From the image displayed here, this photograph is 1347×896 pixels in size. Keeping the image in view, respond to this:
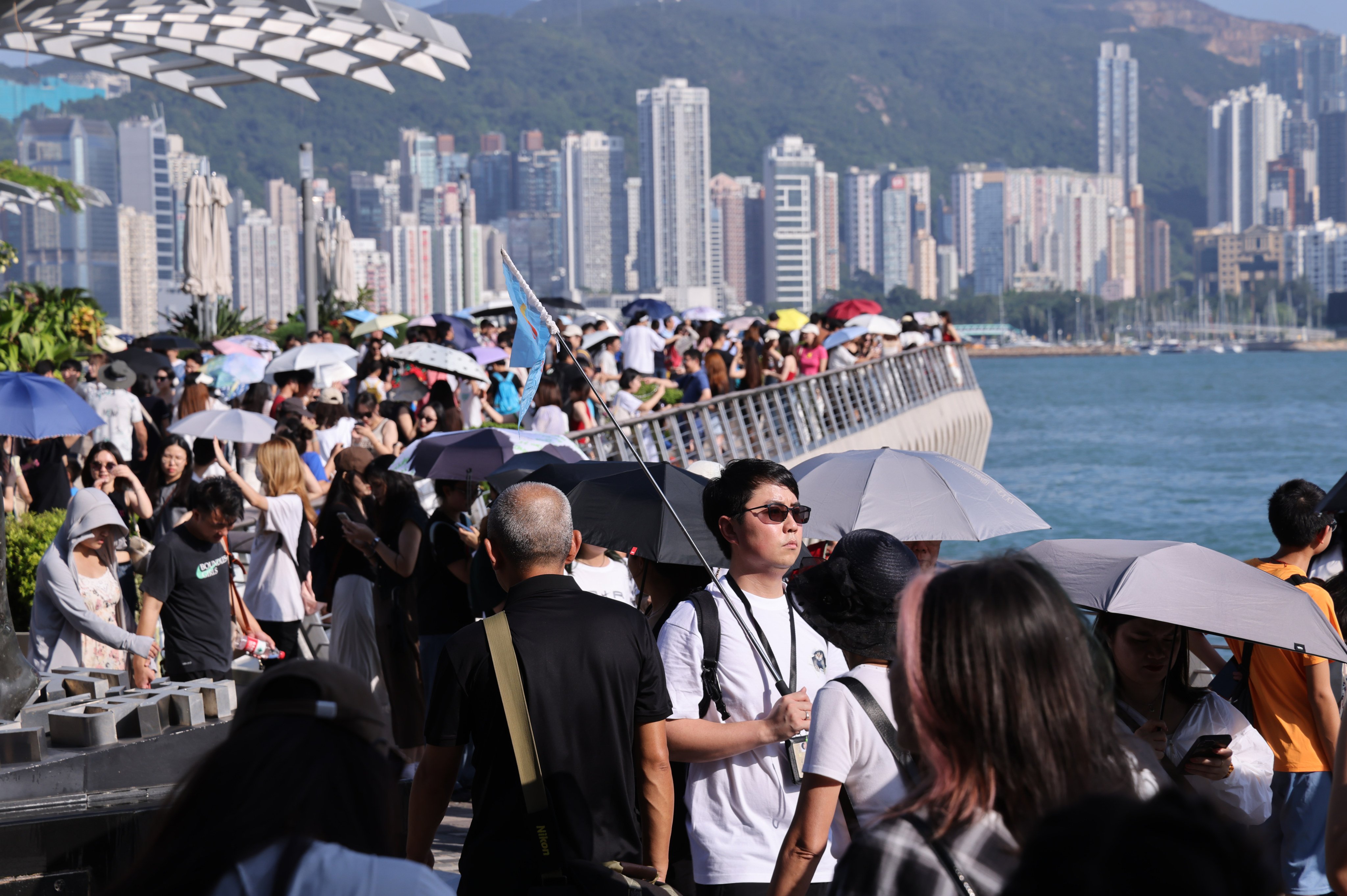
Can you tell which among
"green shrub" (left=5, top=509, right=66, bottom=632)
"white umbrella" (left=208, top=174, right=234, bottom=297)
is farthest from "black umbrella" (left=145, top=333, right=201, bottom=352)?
"green shrub" (left=5, top=509, right=66, bottom=632)

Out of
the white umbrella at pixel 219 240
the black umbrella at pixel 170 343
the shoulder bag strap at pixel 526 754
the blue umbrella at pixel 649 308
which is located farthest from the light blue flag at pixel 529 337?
the white umbrella at pixel 219 240

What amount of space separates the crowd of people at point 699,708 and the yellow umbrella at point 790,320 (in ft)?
67.9

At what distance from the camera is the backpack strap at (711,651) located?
3475 millimetres

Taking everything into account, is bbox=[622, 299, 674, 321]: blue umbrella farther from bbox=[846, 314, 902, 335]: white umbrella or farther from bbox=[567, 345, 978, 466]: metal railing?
bbox=[846, 314, 902, 335]: white umbrella

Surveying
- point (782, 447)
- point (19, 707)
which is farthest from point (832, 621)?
point (782, 447)

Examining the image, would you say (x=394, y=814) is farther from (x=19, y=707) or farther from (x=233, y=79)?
(x=233, y=79)

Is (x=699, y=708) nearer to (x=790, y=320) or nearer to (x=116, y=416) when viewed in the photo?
(x=116, y=416)

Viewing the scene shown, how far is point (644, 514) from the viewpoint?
4906 mm

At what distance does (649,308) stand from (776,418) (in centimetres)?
480

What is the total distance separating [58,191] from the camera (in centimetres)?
2186

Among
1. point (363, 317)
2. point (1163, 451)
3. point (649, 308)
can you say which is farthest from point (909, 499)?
point (1163, 451)

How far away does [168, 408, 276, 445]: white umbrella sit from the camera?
947 centimetres

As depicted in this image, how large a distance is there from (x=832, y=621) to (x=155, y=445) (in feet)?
32.2

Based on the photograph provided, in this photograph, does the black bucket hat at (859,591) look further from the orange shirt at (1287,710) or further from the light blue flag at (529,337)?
the light blue flag at (529,337)
